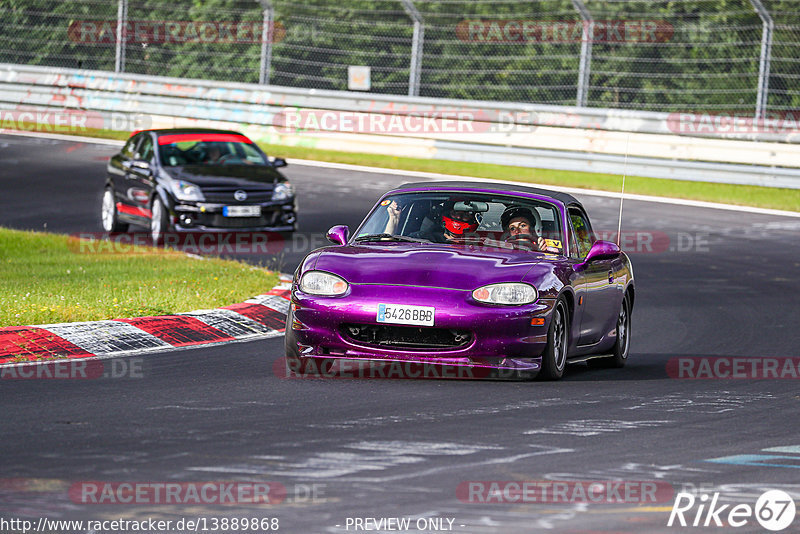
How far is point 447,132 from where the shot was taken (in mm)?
26766

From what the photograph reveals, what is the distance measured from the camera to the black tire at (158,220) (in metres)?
17.9

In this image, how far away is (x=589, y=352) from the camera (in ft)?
33.4

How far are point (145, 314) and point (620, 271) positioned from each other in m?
3.62

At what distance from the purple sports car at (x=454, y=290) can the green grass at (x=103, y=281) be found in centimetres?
228

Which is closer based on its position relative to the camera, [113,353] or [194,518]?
[194,518]

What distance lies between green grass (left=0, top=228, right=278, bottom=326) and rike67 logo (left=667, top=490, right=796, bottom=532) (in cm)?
595

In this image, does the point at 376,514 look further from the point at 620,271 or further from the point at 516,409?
the point at 620,271

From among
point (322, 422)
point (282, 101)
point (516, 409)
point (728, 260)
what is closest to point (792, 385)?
point (516, 409)

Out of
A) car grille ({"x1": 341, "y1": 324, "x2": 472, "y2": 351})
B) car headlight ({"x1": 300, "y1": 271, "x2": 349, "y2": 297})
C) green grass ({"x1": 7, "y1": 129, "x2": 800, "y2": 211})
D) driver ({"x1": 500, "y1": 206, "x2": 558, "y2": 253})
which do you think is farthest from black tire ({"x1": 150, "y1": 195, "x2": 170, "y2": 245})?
car grille ({"x1": 341, "y1": 324, "x2": 472, "y2": 351})

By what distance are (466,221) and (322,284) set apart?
1.43 metres
